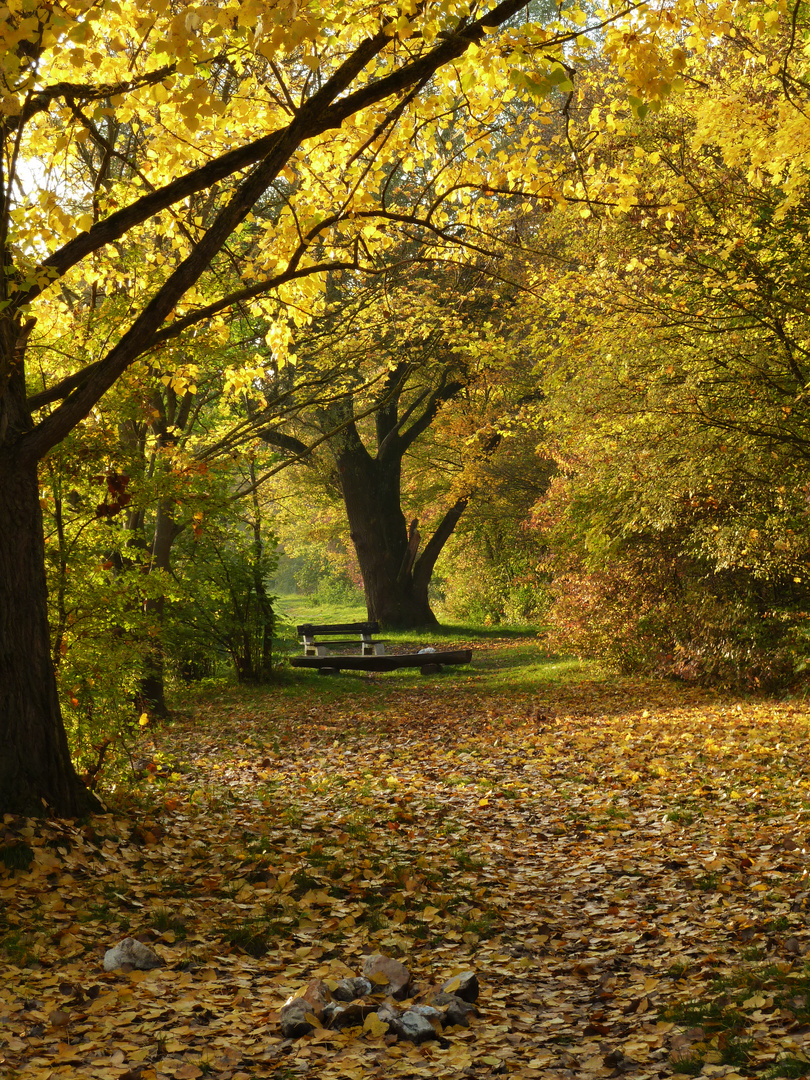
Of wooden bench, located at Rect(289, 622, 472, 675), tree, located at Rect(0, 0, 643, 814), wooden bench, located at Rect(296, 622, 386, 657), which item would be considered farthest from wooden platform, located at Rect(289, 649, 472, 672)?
tree, located at Rect(0, 0, 643, 814)

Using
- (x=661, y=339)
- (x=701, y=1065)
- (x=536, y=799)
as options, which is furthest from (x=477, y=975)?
(x=661, y=339)

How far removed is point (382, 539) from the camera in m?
23.3

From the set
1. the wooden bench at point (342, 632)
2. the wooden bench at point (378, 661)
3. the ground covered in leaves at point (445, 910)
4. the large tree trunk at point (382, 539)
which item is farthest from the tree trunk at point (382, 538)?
the ground covered in leaves at point (445, 910)

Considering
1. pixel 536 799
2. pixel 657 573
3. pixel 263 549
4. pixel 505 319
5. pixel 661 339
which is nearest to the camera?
pixel 536 799

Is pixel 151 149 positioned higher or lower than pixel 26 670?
higher

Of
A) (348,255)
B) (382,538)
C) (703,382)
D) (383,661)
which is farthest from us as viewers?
(382,538)

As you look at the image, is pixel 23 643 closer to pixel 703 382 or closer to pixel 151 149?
pixel 151 149

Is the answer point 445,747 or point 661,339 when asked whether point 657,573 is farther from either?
point 445,747

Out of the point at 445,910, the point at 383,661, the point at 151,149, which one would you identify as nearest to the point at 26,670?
the point at 445,910

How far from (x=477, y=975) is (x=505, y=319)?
58.9 feet

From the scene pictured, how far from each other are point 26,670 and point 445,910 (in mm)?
2759

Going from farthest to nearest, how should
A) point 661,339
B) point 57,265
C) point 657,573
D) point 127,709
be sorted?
point 657,573 → point 661,339 → point 127,709 → point 57,265

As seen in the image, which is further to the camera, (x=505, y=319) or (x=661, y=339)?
(x=505, y=319)

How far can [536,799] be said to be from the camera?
23.6 ft
